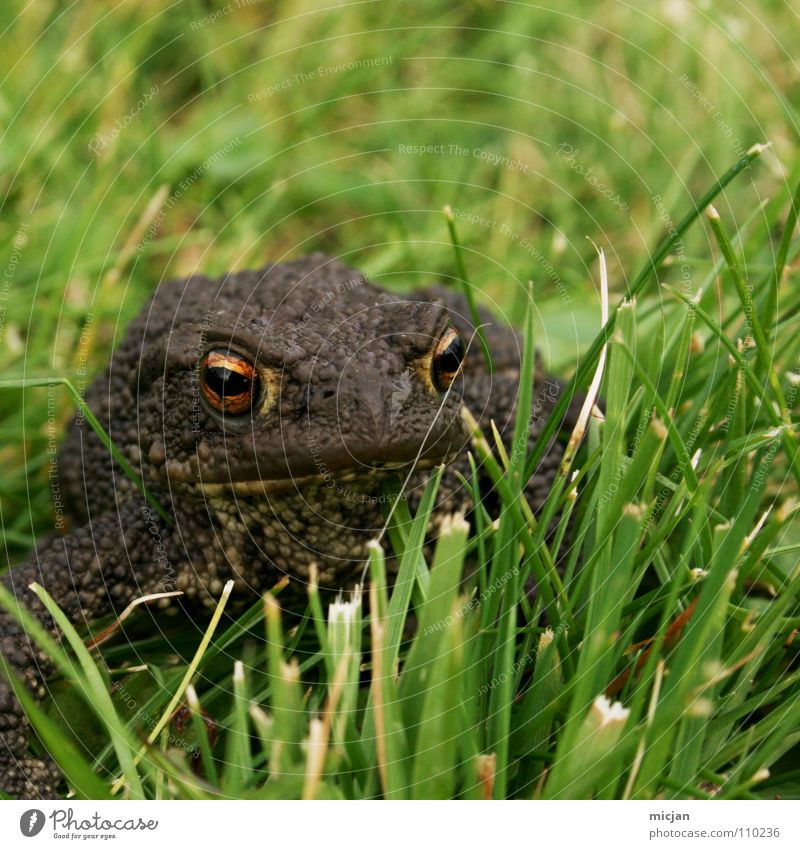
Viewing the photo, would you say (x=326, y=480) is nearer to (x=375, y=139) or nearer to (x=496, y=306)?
(x=496, y=306)

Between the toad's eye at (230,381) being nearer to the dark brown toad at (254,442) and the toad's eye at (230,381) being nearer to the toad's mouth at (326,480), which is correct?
the dark brown toad at (254,442)

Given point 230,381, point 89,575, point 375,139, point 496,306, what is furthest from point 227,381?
point 375,139

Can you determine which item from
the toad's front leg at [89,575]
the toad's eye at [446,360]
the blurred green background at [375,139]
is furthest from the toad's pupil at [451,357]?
the blurred green background at [375,139]

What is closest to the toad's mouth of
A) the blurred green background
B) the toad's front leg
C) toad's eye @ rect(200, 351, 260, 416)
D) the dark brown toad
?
the dark brown toad

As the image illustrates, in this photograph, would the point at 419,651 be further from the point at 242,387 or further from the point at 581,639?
the point at 242,387

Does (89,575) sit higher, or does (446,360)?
(446,360)
